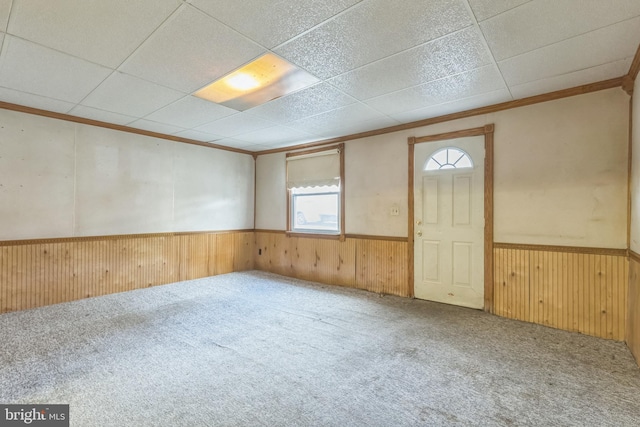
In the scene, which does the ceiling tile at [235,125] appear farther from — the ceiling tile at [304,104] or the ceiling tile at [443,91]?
the ceiling tile at [443,91]

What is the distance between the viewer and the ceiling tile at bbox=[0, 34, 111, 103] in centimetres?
229

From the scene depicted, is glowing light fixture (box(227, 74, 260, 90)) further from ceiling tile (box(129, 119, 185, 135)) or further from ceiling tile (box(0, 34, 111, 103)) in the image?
ceiling tile (box(129, 119, 185, 135))

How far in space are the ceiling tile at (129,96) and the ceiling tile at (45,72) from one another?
9 cm

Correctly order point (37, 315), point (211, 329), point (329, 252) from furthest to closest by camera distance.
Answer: point (329, 252) → point (37, 315) → point (211, 329)

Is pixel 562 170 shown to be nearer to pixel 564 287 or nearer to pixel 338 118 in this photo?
pixel 564 287

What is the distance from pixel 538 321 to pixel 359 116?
3069mm

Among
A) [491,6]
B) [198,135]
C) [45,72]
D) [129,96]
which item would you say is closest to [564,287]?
[491,6]

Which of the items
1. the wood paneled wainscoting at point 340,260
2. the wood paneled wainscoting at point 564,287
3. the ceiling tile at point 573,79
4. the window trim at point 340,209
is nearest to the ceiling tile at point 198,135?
the window trim at point 340,209

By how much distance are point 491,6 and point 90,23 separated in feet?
8.35

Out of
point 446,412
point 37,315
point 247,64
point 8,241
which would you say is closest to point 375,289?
point 446,412

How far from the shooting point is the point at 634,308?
2453mm

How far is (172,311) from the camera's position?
3.51 meters

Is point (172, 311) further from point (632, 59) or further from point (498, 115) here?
point (632, 59)

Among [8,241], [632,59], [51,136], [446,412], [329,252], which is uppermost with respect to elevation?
[632,59]
